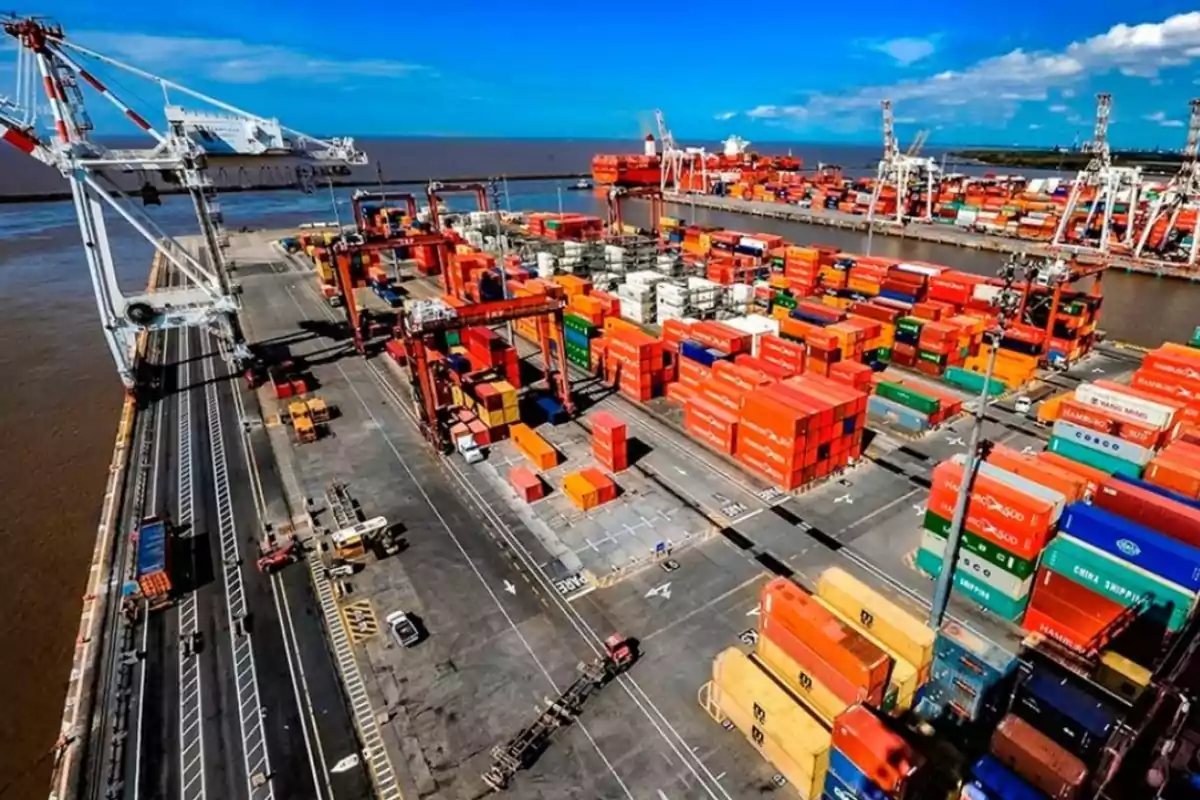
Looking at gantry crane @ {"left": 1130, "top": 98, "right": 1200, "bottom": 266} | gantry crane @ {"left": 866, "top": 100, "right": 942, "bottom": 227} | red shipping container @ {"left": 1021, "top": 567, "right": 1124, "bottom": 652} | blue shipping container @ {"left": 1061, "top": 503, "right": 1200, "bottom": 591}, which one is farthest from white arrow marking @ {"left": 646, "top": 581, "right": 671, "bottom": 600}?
gantry crane @ {"left": 866, "top": 100, "right": 942, "bottom": 227}

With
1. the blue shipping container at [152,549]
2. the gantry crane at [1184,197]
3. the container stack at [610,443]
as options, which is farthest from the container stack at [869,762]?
the gantry crane at [1184,197]

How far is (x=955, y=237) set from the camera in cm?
13138

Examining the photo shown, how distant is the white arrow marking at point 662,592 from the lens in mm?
30884

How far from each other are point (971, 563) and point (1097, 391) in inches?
763

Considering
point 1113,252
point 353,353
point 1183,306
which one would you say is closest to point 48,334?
point 353,353

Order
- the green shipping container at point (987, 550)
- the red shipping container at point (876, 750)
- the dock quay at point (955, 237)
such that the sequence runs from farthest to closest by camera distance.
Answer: the dock quay at point (955, 237) < the green shipping container at point (987, 550) < the red shipping container at point (876, 750)

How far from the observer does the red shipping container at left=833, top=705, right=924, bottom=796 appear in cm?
1802

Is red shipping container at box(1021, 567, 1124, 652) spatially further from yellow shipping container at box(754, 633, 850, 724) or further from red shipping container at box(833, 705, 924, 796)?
red shipping container at box(833, 705, 924, 796)

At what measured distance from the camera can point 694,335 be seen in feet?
184

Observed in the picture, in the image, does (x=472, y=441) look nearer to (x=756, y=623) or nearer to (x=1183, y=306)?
(x=756, y=623)

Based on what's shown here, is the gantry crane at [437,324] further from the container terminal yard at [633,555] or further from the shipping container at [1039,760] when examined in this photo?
the shipping container at [1039,760]

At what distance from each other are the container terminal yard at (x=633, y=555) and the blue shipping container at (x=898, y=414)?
0.28 m

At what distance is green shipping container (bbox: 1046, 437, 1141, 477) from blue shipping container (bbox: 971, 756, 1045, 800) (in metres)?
26.6

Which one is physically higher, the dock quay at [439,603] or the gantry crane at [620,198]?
the gantry crane at [620,198]
